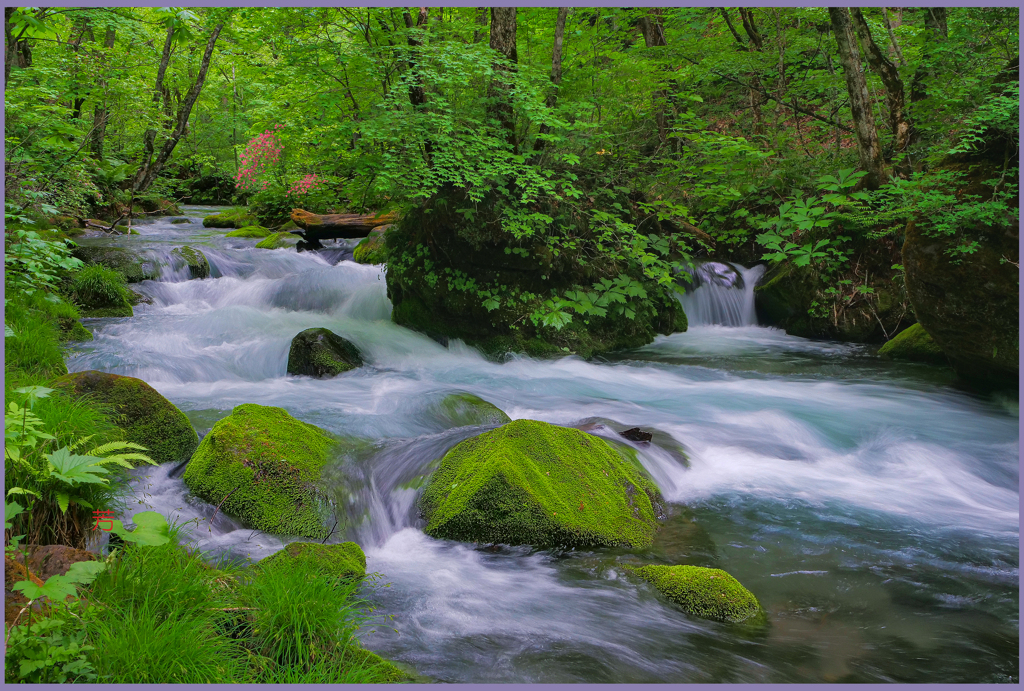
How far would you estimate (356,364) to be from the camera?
875 cm

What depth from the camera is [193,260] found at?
12523 mm

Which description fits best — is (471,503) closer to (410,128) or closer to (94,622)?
(94,622)

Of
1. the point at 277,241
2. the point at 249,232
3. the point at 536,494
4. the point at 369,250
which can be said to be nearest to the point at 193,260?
the point at 277,241

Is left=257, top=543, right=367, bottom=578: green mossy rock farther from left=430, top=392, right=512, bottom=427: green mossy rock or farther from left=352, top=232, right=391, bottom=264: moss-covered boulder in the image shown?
left=352, top=232, right=391, bottom=264: moss-covered boulder

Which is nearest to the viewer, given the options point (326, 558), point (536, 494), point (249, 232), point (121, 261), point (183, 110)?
point (326, 558)

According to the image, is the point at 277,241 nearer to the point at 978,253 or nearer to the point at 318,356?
the point at 318,356

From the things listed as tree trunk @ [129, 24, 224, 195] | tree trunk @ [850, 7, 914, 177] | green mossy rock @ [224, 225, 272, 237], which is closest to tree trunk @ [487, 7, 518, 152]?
tree trunk @ [850, 7, 914, 177]

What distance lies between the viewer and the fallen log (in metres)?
14.6

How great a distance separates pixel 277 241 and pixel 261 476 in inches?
A: 490

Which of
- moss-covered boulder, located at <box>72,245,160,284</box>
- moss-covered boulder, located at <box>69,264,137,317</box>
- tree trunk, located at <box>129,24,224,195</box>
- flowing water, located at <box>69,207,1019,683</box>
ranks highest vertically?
tree trunk, located at <box>129,24,224,195</box>

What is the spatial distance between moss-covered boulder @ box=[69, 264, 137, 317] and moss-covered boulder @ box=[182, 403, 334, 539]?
671cm

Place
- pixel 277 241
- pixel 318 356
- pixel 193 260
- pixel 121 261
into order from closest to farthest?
1. pixel 318 356
2. pixel 121 261
3. pixel 193 260
4. pixel 277 241

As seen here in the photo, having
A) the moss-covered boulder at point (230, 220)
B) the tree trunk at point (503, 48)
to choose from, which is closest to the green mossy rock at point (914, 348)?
the tree trunk at point (503, 48)

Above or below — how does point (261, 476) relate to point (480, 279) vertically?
below
